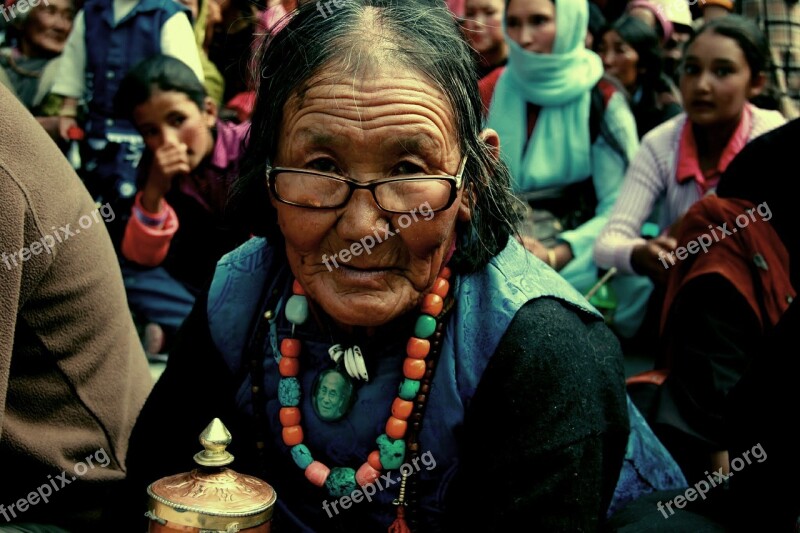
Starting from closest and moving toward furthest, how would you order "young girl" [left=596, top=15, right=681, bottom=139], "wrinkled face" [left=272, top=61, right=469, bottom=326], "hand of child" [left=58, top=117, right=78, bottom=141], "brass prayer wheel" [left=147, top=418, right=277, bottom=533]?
"brass prayer wheel" [left=147, top=418, right=277, bottom=533] → "wrinkled face" [left=272, top=61, right=469, bottom=326] → "hand of child" [left=58, top=117, right=78, bottom=141] → "young girl" [left=596, top=15, right=681, bottom=139]

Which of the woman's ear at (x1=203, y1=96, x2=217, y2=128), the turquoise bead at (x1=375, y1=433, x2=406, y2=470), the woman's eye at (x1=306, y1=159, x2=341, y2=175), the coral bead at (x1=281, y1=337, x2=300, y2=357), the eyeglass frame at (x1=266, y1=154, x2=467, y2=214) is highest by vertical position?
the woman's eye at (x1=306, y1=159, x2=341, y2=175)

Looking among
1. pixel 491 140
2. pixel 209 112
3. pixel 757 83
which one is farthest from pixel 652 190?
pixel 491 140

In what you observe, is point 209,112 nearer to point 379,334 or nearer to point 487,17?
point 487,17

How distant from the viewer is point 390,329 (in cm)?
191

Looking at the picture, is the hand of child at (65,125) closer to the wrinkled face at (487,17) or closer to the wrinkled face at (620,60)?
the wrinkled face at (487,17)

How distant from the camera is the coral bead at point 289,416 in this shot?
1920 mm

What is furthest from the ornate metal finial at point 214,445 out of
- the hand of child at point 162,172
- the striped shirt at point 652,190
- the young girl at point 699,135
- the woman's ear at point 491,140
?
the striped shirt at point 652,190

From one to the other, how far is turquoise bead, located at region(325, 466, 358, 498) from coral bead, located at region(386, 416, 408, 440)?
0.13 metres

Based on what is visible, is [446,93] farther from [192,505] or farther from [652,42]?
[652,42]

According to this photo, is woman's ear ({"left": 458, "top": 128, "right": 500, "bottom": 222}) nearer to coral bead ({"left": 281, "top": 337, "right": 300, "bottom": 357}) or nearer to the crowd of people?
the crowd of people

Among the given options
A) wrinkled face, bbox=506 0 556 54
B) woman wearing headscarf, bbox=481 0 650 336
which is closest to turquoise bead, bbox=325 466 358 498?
woman wearing headscarf, bbox=481 0 650 336

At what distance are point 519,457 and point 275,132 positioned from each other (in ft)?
2.67

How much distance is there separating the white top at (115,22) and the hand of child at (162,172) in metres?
0.75

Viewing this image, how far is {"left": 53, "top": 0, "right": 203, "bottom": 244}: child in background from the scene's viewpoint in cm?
438
